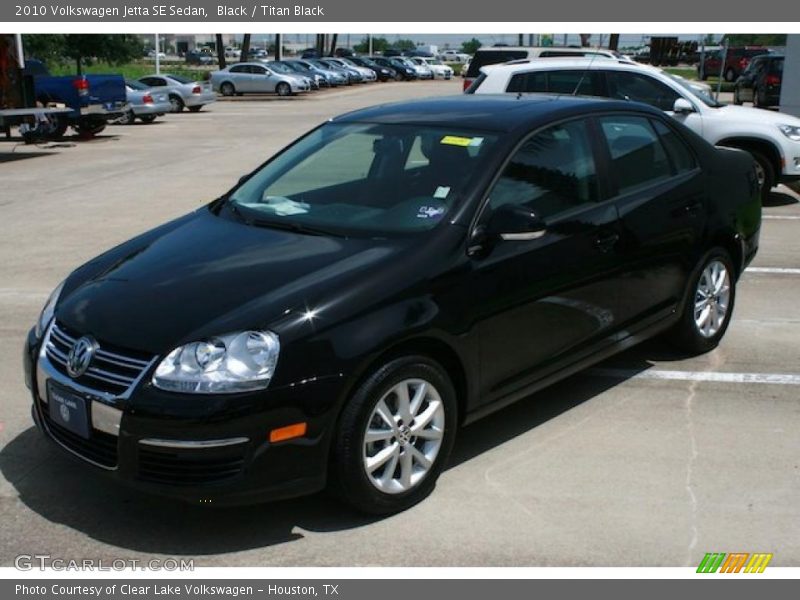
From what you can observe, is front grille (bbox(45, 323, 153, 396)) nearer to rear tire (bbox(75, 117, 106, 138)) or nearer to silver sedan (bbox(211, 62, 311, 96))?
rear tire (bbox(75, 117, 106, 138))

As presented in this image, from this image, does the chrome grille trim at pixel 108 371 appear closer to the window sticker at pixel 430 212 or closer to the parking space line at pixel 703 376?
the window sticker at pixel 430 212

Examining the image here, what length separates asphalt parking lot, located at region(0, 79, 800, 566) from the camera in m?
3.85

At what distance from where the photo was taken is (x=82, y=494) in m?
4.32

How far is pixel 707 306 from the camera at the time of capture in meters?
6.08

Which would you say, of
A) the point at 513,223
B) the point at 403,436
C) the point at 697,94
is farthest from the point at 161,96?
the point at 403,436

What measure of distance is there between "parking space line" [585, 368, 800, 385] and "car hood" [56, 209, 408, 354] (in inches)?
88.9

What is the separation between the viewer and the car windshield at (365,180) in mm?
4551

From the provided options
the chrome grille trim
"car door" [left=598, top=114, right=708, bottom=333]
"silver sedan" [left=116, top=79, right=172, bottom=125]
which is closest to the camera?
the chrome grille trim

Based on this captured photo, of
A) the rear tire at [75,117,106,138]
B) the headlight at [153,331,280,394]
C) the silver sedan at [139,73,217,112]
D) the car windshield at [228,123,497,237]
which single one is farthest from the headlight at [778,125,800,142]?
the silver sedan at [139,73,217,112]

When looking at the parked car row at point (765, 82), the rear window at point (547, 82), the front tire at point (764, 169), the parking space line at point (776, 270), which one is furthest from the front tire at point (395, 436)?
the parked car row at point (765, 82)

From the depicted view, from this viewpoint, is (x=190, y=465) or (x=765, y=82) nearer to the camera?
(x=190, y=465)

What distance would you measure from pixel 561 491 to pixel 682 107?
8031 mm

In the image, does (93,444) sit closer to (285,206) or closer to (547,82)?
(285,206)

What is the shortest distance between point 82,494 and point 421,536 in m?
1.60
